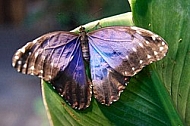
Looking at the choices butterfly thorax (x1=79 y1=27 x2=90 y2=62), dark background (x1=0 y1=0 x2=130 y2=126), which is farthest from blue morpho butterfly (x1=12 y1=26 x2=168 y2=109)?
dark background (x1=0 y1=0 x2=130 y2=126)

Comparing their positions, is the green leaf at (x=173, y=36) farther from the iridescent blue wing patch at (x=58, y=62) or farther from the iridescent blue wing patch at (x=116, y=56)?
the iridescent blue wing patch at (x=58, y=62)

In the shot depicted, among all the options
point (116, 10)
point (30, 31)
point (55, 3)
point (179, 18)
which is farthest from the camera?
point (30, 31)

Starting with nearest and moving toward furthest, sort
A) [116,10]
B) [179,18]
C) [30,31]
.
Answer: [179,18]
[116,10]
[30,31]

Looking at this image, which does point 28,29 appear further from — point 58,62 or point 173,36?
point 173,36

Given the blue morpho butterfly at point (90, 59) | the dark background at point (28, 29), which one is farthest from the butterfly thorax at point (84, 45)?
the dark background at point (28, 29)

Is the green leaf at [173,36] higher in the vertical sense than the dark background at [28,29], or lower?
higher

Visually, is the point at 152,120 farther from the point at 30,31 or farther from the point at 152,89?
the point at 30,31

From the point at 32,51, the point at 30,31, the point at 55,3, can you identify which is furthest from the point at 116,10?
the point at 32,51
